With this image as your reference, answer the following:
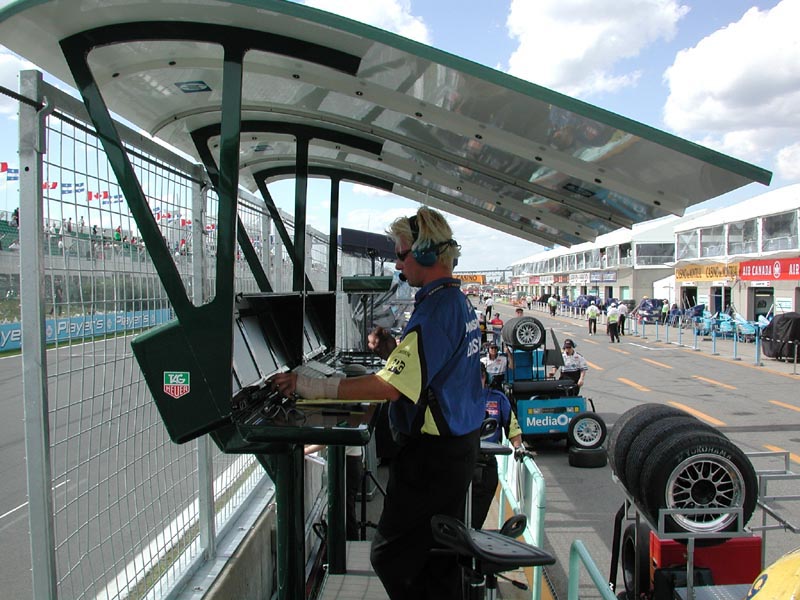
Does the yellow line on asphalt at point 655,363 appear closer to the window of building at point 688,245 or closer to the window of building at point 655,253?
the window of building at point 688,245

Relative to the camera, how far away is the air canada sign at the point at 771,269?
1062 inches

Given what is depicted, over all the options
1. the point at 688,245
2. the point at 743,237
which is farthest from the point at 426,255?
the point at 688,245

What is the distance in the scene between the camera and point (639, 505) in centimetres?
364

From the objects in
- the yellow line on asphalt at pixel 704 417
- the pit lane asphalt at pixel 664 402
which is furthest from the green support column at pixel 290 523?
the yellow line on asphalt at pixel 704 417

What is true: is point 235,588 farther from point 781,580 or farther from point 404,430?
point 781,580

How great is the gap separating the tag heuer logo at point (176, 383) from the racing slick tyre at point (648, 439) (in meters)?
2.79

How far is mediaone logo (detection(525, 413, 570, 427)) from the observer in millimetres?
8672

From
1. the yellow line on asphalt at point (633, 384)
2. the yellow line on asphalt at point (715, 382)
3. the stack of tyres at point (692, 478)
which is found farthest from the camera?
the yellow line on asphalt at point (715, 382)

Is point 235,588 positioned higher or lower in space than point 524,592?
higher

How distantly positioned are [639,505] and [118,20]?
149 inches

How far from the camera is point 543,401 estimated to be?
873 centimetres

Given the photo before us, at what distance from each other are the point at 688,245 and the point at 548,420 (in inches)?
1391

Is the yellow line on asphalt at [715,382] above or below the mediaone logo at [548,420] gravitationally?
below

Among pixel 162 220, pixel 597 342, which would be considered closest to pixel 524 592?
pixel 162 220
